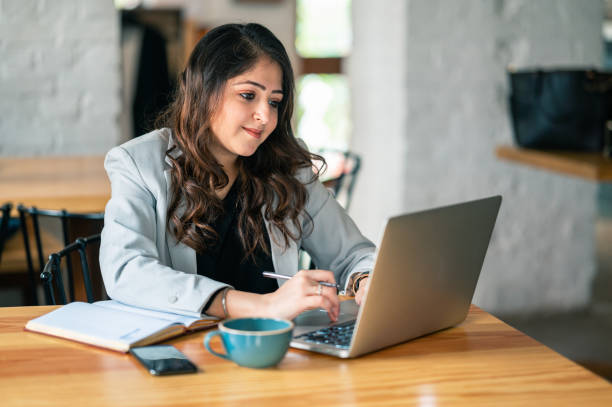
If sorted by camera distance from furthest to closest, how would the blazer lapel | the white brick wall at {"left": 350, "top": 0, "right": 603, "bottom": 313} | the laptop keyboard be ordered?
the white brick wall at {"left": 350, "top": 0, "right": 603, "bottom": 313} → the blazer lapel → the laptop keyboard

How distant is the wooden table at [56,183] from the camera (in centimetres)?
211

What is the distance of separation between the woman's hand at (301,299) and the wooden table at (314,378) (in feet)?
0.29

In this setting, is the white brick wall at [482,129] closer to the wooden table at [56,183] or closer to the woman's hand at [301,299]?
the wooden table at [56,183]

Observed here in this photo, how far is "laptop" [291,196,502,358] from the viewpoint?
1.00m

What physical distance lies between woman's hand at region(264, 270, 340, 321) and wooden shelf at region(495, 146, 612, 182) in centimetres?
153

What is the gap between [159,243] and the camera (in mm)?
1435

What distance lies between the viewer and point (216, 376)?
970mm

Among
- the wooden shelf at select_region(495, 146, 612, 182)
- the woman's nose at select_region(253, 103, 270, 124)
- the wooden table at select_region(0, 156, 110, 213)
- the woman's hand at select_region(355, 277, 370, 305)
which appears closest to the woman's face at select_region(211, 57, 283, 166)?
the woman's nose at select_region(253, 103, 270, 124)

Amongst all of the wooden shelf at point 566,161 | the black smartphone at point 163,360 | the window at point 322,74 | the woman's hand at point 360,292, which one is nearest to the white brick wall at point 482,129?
the wooden shelf at point 566,161

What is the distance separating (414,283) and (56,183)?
1596 mm

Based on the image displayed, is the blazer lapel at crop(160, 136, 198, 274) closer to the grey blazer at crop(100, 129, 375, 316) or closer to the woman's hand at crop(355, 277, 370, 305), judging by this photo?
the grey blazer at crop(100, 129, 375, 316)

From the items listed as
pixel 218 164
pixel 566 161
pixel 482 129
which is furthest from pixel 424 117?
pixel 218 164

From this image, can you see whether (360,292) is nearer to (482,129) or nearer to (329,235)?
(329,235)

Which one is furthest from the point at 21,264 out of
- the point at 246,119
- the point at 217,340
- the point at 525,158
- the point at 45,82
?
the point at 525,158
